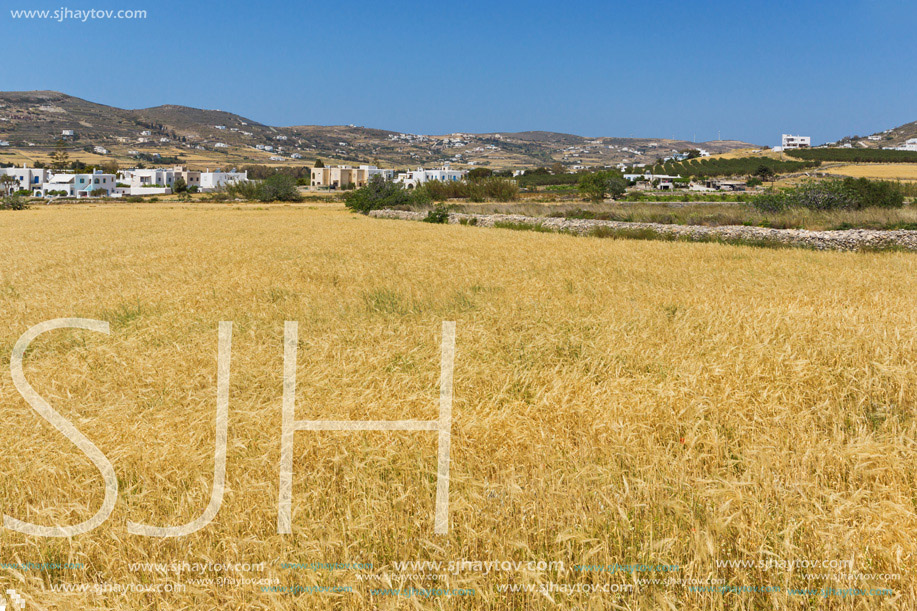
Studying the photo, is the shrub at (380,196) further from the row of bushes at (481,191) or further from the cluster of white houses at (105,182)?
the cluster of white houses at (105,182)

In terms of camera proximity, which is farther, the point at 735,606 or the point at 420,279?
the point at 420,279

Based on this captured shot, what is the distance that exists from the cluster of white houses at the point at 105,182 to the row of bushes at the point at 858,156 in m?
117

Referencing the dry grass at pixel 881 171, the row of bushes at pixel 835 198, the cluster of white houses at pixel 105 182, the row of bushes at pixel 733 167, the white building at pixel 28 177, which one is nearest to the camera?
the row of bushes at pixel 835 198

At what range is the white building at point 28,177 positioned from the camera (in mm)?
110325

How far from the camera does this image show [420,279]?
33.2ft

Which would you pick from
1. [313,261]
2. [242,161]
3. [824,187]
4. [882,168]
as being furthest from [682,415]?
[242,161]

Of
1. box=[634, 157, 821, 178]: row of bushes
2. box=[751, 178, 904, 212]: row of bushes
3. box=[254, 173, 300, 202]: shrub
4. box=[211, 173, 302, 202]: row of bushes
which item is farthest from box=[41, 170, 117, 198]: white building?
box=[751, 178, 904, 212]: row of bushes

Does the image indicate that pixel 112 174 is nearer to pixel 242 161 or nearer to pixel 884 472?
pixel 242 161

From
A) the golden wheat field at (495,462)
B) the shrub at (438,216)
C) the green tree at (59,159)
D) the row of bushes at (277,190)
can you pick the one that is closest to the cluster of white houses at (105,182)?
the green tree at (59,159)

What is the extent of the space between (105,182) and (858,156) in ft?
491

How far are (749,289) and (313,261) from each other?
9.49m

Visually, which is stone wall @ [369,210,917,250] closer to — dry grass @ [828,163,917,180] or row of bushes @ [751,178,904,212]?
row of bushes @ [751,178,904,212]

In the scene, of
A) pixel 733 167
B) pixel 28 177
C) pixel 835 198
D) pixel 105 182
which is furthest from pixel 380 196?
pixel 28 177

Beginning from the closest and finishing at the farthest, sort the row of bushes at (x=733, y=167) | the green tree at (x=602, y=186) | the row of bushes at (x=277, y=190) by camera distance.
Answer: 1. the green tree at (x=602, y=186)
2. the row of bushes at (x=277, y=190)
3. the row of bushes at (x=733, y=167)
